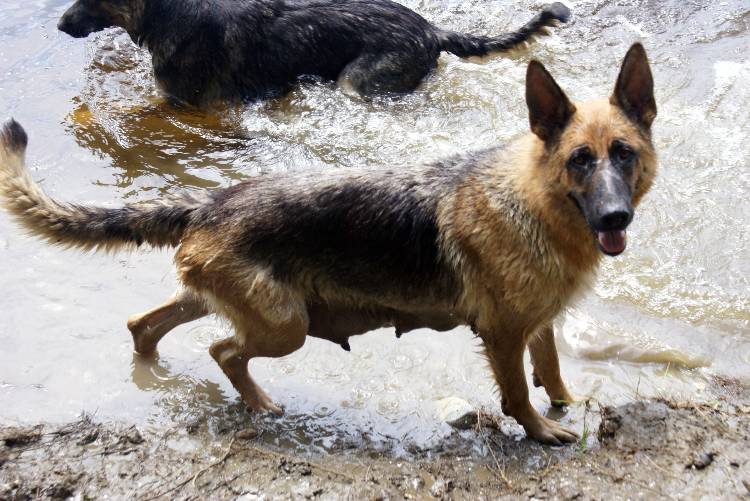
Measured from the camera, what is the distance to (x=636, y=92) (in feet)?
12.5

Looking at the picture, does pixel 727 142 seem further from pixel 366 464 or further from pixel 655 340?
pixel 366 464

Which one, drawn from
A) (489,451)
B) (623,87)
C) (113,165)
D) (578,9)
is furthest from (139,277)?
(578,9)

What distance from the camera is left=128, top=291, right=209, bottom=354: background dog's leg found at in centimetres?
468

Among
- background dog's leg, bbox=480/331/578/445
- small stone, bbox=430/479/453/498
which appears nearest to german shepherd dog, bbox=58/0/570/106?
background dog's leg, bbox=480/331/578/445

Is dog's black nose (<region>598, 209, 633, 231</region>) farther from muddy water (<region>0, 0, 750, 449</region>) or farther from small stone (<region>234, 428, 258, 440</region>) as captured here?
small stone (<region>234, 428, 258, 440</region>)

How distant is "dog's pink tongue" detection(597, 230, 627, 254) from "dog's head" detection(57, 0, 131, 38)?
693cm

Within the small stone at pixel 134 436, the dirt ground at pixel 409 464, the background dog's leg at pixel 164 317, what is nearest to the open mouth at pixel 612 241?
the dirt ground at pixel 409 464

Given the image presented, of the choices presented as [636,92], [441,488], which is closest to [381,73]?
[636,92]

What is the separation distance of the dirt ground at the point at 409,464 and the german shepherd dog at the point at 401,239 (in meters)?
0.33

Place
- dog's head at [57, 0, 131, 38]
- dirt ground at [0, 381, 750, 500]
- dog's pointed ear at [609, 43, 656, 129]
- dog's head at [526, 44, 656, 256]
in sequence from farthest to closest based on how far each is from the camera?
dog's head at [57, 0, 131, 38], dog's pointed ear at [609, 43, 656, 129], dirt ground at [0, 381, 750, 500], dog's head at [526, 44, 656, 256]

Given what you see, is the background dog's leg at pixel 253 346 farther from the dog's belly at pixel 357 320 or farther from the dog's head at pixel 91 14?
the dog's head at pixel 91 14

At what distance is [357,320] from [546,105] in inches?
72.4

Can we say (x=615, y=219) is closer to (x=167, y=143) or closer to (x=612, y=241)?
(x=612, y=241)

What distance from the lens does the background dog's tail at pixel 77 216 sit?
13.8ft
